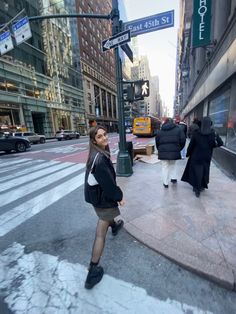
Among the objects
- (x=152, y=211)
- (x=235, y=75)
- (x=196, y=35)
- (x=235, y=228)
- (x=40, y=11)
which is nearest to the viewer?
(x=235, y=228)

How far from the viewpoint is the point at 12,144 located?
15.1m

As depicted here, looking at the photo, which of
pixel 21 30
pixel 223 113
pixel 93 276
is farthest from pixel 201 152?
pixel 21 30

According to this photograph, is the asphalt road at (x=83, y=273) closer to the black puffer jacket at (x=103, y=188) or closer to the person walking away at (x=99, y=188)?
the person walking away at (x=99, y=188)

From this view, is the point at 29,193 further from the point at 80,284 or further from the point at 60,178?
the point at 80,284

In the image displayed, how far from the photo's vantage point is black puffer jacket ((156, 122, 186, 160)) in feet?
15.5

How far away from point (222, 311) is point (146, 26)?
6143 millimetres

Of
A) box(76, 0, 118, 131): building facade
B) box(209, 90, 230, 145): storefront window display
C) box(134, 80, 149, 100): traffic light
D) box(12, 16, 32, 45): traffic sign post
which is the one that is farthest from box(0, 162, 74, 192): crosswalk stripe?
box(76, 0, 118, 131): building facade

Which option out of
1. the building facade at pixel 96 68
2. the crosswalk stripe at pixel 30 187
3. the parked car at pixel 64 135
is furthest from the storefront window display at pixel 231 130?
the building facade at pixel 96 68

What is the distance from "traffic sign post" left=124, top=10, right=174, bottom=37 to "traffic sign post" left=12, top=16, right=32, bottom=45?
514 cm

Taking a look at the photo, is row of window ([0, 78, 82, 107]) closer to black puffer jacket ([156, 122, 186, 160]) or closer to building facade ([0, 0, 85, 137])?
building facade ([0, 0, 85, 137])

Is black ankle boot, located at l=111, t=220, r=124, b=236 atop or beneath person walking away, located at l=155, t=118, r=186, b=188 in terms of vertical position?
beneath

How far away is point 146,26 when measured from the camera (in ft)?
16.8

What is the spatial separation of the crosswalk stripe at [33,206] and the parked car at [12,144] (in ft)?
36.7

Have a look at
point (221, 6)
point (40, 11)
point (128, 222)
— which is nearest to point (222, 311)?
point (128, 222)
